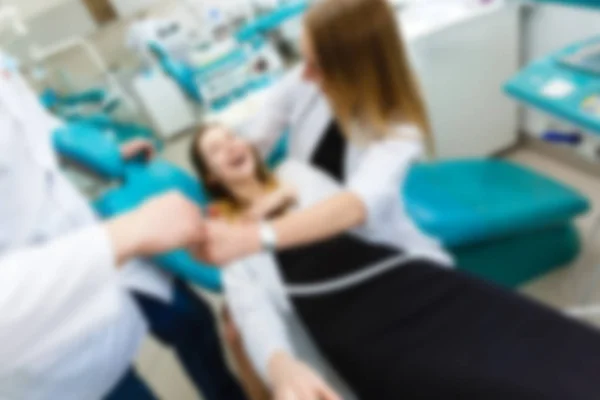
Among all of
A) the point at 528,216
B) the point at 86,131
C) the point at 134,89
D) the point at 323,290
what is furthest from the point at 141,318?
the point at 134,89

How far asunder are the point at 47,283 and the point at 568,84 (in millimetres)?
1205

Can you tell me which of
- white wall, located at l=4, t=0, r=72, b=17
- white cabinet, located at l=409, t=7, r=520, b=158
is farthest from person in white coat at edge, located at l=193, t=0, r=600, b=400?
white wall, located at l=4, t=0, r=72, b=17

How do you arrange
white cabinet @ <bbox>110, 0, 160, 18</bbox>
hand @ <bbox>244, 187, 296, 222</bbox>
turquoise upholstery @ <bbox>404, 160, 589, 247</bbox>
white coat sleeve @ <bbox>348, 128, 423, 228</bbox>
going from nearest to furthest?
white coat sleeve @ <bbox>348, 128, 423, 228</bbox>
hand @ <bbox>244, 187, 296, 222</bbox>
turquoise upholstery @ <bbox>404, 160, 589, 247</bbox>
white cabinet @ <bbox>110, 0, 160, 18</bbox>

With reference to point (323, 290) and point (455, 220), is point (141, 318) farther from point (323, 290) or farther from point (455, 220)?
point (455, 220)

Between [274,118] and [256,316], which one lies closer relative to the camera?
[256,316]

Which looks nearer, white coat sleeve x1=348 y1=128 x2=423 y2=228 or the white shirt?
white coat sleeve x1=348 y1=128 x2=423 y2=228

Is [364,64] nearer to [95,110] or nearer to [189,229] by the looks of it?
[189,229]

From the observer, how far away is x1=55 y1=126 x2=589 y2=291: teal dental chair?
1.25 metres

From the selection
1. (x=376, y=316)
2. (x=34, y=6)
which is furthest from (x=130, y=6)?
(x=376, y=316)

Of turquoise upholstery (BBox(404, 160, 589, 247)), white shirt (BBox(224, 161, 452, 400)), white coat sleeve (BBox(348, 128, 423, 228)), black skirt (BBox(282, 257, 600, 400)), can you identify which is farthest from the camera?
turquoise upholstery (BBox(404, 160, 589, 247))

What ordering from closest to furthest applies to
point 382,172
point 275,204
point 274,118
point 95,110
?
point 382,172, point 275,204, point 274,118, point 95,110

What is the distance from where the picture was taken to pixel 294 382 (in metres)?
0.93

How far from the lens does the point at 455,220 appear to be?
153 centimetres

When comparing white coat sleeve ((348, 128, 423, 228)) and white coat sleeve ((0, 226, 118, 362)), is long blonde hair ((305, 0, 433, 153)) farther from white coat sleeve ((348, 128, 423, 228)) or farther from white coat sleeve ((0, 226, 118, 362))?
white coat sleeve ((0, 226, 118, 362))
